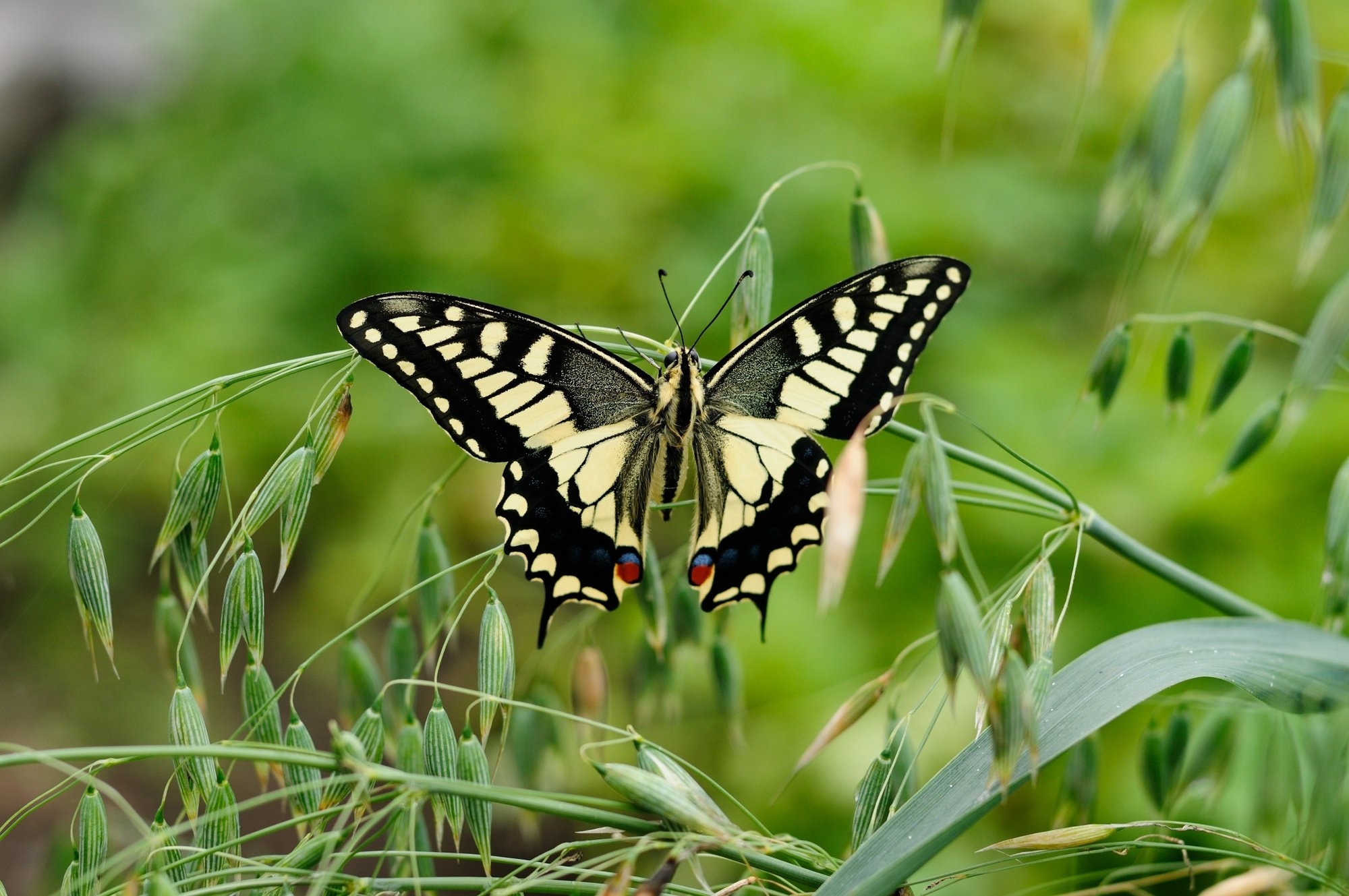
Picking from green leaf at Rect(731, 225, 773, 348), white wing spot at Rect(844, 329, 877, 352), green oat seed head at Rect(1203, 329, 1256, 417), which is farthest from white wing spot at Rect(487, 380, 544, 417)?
green oat seed head at Rect(1203, 329, 1256, 417)

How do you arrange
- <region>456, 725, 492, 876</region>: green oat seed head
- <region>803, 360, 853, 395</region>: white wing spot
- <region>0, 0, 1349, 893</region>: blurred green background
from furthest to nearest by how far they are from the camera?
<region>0, 0, 1349, 893</region>: blurred green background → <region>803, 360, 853, 395</region>: white wing spot → <region>456, 725, 492, 876</region>: green oat seed head

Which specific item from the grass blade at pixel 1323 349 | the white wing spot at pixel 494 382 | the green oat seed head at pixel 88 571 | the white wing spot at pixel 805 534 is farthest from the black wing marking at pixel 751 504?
the green oat seed head at pixel 88 571

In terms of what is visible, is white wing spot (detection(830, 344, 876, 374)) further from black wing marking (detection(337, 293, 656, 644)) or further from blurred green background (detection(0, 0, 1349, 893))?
blurred green background (detection(0, 0, 1349, 893))

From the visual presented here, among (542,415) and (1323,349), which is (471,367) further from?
(1323,349)

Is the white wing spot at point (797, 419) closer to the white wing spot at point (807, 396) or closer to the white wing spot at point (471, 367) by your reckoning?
the white wing spot at point (807, 396)

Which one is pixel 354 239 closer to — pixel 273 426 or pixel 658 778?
pixel 273 426

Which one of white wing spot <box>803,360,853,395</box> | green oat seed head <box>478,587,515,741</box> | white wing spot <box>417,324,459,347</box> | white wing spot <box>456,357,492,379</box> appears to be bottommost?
green oat seed head <box>478,587,515,741</box>

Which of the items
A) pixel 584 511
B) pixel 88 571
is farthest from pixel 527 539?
pixel 88 571
